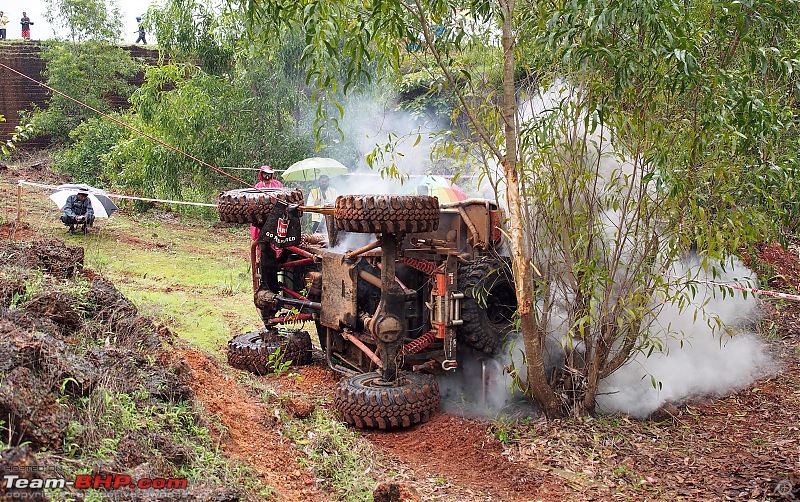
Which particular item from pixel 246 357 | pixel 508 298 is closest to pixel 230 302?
pixel 246 357

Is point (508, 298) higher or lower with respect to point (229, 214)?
lower

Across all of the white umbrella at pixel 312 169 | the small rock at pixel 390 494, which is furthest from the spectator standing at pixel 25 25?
the small rock at pixel 390 494

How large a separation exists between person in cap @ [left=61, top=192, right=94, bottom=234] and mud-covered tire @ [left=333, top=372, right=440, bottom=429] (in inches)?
374

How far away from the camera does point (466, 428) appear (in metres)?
6.37

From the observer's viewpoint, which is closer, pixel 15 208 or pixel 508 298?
pixel 508 298

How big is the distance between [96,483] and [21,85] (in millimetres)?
23743

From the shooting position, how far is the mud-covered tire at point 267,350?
777cm

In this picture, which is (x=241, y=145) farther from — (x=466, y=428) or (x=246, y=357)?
(x=466, y=428)

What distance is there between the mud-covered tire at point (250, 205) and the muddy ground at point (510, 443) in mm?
1520

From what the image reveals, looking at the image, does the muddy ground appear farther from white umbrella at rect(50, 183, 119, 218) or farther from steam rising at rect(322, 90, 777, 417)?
white umbrella at rect(50, 183, 119, 218)

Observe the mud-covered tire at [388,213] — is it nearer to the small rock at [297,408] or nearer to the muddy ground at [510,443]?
the small rock at [297,408]

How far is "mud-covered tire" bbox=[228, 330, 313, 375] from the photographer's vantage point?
777 cm

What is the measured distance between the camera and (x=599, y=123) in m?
5.44

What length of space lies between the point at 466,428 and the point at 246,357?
270 centimetres
